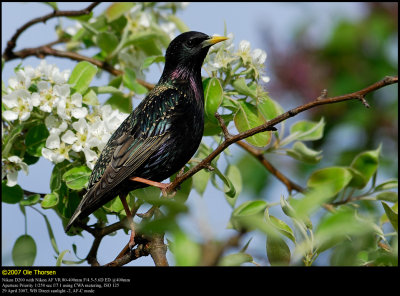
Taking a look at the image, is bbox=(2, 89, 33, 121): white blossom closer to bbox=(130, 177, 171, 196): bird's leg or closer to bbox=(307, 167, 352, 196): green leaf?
bbox=(130, 177, 171, 196): bird's leg

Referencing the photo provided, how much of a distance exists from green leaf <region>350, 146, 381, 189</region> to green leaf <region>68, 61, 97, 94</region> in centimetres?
171

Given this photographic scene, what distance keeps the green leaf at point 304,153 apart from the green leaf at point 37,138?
5.01ft

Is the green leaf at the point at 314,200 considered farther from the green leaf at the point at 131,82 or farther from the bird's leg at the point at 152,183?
the green leaf at the point at 131,82

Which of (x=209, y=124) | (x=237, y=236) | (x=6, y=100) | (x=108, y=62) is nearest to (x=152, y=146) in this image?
(x=209, y=124)

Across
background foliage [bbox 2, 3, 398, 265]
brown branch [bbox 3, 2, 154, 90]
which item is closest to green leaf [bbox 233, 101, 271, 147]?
background foliage [bbox 2, 3, 398, 265]

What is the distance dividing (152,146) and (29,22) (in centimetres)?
161

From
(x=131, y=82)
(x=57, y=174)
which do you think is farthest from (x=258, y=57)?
(x=57, y=174)

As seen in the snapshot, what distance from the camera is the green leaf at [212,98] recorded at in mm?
3143

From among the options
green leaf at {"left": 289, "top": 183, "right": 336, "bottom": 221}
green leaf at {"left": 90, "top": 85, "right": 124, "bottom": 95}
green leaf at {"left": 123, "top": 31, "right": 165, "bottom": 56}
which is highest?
green leaf at {"left": 123, "top": 31, "right": 165, "bottom": 56}

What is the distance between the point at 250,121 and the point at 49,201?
1181 mm

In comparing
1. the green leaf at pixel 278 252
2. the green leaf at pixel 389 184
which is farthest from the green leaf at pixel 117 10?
the green leaf at pixel 278 252

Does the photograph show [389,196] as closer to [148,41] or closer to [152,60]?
[152,60]

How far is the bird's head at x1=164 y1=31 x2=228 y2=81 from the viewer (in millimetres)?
3619
